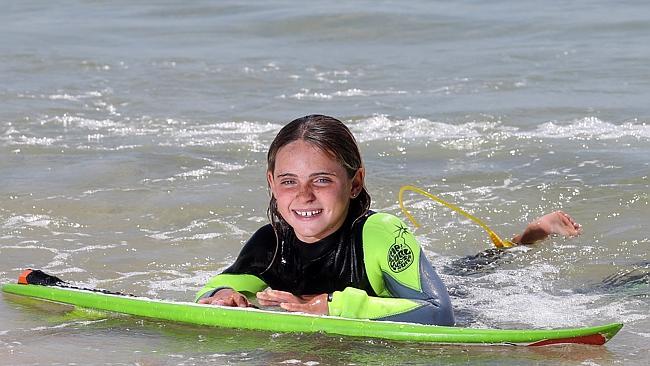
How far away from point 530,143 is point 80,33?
25.6ft

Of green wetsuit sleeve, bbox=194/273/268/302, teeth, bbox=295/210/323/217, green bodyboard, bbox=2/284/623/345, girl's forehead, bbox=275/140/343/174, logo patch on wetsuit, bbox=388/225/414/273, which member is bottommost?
green bodyboard, bbox=2/284/623/345

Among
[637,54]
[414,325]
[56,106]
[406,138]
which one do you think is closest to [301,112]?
[406,138]

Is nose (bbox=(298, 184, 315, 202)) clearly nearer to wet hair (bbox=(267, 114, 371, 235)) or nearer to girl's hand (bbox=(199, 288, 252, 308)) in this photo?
wet hair (bbox=(267, 114, 371, 235))

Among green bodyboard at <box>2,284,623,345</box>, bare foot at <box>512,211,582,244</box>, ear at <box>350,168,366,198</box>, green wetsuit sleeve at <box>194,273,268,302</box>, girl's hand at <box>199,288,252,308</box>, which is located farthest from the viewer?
bare foot at <box>512,211,582,244</box>

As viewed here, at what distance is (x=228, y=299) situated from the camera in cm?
433

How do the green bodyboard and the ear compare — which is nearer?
the green bodyboard

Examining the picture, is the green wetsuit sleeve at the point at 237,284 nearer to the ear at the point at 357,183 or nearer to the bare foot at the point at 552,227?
the ear at the point at 357,183

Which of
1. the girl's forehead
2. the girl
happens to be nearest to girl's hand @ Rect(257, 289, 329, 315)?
the girl

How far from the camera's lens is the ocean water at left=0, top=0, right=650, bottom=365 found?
453 cm

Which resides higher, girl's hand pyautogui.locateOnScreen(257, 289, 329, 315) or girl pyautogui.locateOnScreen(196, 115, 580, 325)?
girl pyautogui.locateOnScreen(196, 115, 580, 325)

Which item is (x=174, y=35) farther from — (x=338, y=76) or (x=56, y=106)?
(x=56, y=106)

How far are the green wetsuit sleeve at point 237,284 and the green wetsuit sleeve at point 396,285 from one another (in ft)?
1.39

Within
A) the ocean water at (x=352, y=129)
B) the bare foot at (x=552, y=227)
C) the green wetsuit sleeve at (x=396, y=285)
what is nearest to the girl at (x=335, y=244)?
the green wetsuit sleeve at (x=396, y=285)

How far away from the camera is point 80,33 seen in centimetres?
1457
